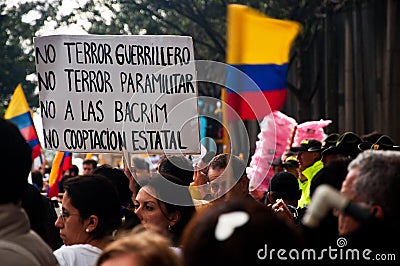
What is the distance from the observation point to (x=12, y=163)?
12.2 feet

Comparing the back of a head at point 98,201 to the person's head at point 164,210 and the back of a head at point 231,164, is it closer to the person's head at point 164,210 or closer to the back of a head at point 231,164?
the person's head at point 164,210

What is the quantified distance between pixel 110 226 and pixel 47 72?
123 inches

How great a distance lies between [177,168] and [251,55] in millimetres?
1000

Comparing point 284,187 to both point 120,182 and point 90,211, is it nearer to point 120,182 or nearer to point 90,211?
point 120,182

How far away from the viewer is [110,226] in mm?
5281

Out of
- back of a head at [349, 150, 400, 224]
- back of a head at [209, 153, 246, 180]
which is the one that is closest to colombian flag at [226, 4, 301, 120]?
back of a head at [209, 153, 246, 180]

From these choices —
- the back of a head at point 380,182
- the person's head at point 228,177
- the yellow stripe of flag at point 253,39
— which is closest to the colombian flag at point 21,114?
the yellow stripe of flag at point 253,39

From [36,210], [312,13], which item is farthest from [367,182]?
[312,13]

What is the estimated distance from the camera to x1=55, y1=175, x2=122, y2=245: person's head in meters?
5.27

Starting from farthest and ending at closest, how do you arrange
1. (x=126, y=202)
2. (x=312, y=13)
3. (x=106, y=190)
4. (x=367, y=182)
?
(x=312, y=13), (x=126, y=202), (x=106, y=190), (x=367, y=182)

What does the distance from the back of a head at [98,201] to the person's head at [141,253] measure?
2085 millimetres

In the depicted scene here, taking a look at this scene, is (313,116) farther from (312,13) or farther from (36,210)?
(36,210)

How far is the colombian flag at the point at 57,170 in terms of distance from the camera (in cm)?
1377

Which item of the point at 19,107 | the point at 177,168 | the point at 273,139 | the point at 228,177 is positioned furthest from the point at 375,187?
the point at 19,107
